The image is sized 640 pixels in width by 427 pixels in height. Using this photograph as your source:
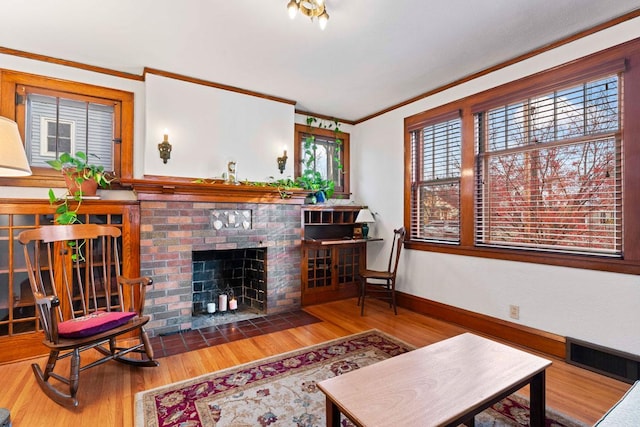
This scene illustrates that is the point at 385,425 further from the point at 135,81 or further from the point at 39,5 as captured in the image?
the point at 135,81

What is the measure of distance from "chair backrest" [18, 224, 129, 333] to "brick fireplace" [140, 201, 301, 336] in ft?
1.00

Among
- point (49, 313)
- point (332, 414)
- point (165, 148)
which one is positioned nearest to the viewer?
point (332, 414)

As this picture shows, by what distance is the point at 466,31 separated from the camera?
248 centimetres

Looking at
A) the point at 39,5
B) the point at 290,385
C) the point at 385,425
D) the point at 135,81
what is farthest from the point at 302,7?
the point at 290,385

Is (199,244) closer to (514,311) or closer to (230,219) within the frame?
(230,219)

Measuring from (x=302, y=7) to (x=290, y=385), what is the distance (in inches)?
104

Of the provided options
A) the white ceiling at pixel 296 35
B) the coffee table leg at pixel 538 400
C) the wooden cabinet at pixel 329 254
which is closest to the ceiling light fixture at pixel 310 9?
the white ceiling at pixel 296 35

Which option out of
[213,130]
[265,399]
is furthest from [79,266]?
[265,399]

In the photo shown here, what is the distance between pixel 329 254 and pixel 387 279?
0.86 meters

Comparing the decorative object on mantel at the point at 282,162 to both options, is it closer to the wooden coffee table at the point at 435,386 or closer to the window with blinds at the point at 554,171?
the window with blinds at the point at 554,171

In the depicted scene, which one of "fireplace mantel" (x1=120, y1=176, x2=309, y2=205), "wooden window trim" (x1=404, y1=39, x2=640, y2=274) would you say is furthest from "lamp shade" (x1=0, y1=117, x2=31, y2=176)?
"wooden window trim" (x1=404, y1=39, x2=640, y2=274)

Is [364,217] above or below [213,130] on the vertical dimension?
below

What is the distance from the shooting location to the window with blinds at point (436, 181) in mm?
3508

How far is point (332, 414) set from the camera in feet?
4.52
